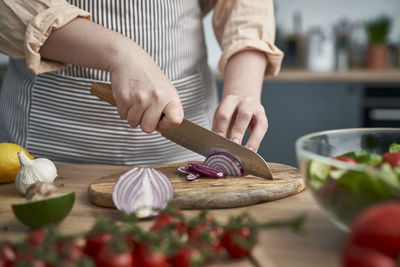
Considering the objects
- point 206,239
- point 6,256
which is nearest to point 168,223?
point 206,239

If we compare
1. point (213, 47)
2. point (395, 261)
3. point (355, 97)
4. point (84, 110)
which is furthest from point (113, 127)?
point (213, 47)

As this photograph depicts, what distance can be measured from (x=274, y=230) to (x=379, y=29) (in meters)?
2.88

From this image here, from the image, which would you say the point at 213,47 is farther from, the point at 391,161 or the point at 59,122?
the point at 391,161

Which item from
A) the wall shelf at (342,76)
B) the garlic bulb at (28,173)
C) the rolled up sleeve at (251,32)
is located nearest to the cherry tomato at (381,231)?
the garlic bulb at (28,173)

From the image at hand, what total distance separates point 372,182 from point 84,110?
85cm

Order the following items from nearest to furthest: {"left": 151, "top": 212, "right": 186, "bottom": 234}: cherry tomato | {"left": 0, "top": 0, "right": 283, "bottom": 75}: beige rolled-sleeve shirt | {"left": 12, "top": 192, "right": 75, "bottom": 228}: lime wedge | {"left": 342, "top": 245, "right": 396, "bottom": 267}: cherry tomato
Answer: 1. {"left": 342, "top": 245, "right": 396, "bottom": 267}: cherry tomato
2. {"left": 151, "top": 212, "right": 186, "bottom": 234}: cherry tomato
3. {"left": 12, "top": 192, "right": 75, "bottom": 228}: lime wedge
4. {"left": 0, "top": 0, "right": 283, "bottom": 75}: beige rolled-sleeve shirt

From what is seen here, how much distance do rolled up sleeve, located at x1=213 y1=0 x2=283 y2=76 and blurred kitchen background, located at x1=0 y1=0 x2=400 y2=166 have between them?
5.23ft

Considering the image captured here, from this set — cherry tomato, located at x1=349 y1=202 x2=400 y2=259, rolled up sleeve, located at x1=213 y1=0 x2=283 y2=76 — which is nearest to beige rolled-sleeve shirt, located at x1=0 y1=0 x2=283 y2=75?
rolled up sleeve, located at x1=213 y1=0 x2=283 y2=76

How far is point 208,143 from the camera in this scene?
0.95 meters

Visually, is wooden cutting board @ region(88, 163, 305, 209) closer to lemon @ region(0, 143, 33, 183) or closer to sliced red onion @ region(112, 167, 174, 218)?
sliced red onion @ region(112, 167, 174, 218)

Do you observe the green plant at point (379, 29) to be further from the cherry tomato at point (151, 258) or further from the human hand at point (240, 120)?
the cherry tomato at point (151, 258)

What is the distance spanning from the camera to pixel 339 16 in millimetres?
3385

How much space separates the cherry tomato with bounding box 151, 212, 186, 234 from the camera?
1.62 ft

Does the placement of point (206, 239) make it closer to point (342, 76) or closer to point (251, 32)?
point (251, 32)
